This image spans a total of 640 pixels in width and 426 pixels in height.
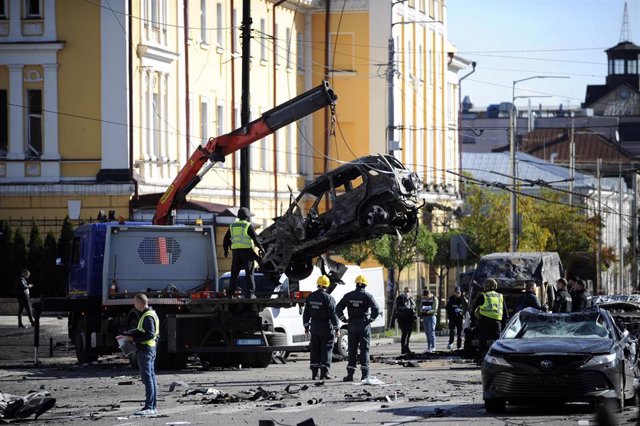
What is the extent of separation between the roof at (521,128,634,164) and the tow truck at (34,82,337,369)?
103m

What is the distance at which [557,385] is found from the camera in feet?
65.2

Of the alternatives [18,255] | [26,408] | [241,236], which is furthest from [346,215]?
[18,255]

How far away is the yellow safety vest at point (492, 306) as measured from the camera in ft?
97.2

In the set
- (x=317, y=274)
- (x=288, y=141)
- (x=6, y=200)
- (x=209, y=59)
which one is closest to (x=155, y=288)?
(x=317, y=274)

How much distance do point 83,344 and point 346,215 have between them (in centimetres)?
598

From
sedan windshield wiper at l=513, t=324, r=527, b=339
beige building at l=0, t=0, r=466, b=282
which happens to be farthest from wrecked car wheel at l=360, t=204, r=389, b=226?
beige building at l=0, t=0, r=466, b=282

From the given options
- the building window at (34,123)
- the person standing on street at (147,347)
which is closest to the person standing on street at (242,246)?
the person standing on street at (147,347)

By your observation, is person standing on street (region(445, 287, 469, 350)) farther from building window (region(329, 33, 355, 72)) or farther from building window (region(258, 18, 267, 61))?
building window (region(329, 33, 355, 72))

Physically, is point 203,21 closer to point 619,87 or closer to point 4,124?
point 4,124

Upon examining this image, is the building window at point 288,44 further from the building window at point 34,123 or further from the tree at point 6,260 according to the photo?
the tree at point 6,260

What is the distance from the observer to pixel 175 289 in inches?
1188

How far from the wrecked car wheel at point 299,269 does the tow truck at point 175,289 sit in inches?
24.9

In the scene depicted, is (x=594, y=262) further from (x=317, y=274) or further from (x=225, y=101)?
(x=317, y=274)

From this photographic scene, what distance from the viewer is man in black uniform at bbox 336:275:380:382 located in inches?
1025
